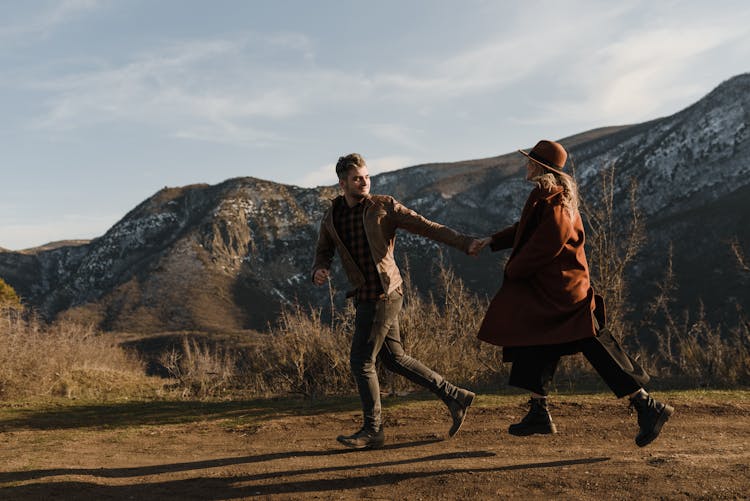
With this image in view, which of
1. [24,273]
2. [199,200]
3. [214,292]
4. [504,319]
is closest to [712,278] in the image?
[214,292]

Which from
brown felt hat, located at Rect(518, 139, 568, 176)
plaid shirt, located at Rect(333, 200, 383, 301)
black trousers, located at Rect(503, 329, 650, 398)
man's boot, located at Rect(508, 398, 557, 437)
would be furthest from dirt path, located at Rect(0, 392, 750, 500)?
brown felt hat, located at Rect(518, 139, 568, 176)

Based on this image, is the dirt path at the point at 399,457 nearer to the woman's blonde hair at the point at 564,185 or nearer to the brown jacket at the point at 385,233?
the brown jacket at the point at 385,233

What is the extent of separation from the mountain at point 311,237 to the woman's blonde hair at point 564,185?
42.9 meters

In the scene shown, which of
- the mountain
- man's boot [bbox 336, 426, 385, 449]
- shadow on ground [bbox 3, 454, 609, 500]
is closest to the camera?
shadow on ground [bbox 3, 454, 609, 500]

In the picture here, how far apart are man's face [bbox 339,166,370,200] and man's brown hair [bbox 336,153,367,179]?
24 mm

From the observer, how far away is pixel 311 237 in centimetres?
8231

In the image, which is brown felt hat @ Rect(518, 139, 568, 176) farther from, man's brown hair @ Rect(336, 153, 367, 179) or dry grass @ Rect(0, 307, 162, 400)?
dry grass @ Rect(0, 307, 162, 400)

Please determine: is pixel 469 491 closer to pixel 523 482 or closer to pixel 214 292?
pixel 523 482

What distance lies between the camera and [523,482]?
154 inches

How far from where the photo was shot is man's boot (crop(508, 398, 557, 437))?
4.73 meters

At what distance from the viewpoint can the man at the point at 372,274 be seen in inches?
187

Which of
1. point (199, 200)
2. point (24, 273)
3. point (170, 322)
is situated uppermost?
point (199, 200)

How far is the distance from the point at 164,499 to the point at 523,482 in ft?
7.37

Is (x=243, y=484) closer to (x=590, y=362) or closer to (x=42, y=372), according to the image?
(x=590, y=362)
